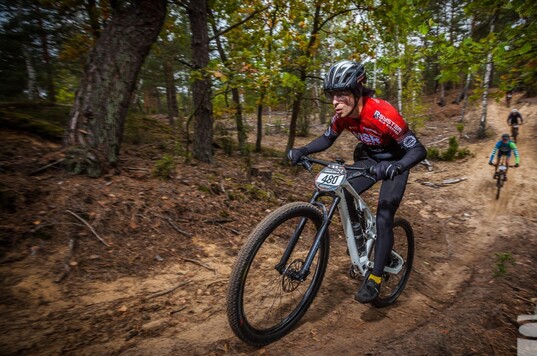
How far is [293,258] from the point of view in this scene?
2.94 meters

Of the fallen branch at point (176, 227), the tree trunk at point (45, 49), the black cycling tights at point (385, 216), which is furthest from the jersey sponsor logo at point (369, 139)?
the tree trunk at point (45, 49)

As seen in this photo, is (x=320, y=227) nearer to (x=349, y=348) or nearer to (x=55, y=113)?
(x=349, y=348)

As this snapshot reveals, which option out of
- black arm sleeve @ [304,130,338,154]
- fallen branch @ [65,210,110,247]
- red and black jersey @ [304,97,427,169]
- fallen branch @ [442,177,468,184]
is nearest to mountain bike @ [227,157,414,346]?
black arm sleeve @ [304,130,338,154]

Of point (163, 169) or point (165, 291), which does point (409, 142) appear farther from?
point (163, 169)

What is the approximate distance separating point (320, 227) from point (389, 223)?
99 cm

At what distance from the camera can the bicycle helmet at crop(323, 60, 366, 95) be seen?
304 cm

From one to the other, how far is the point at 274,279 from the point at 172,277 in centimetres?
135

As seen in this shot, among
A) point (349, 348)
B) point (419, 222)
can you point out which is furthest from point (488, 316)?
point (419, 222)

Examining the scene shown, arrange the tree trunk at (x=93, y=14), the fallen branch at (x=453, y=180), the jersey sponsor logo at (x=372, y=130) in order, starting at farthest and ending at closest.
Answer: the fallen branch at (x=453, y=180), the tree trunk at (x=93, y=14), the jersey sponsor logo at (x=372, y=130)

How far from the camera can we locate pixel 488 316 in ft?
10.3

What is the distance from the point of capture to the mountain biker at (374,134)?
10.1 ft

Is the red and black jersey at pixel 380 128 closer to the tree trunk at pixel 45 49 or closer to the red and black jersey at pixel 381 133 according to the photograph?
the red and black jersey at pixel 381 133

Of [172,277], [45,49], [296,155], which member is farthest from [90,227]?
[45,49]

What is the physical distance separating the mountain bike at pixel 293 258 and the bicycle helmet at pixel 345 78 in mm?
→ 841
